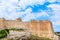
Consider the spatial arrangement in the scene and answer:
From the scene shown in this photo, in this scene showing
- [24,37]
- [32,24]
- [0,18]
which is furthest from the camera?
[32,24]

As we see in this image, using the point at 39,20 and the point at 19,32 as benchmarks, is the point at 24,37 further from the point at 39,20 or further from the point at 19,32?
the point at 39,20

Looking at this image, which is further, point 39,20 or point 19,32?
point 39,20

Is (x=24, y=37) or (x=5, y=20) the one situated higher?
(x=5, y=20)

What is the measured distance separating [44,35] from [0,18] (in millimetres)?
7046

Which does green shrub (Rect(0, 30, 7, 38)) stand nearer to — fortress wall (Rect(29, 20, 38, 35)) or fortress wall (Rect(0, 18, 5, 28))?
fortress wall (Rect(0, 18, 5, 28))

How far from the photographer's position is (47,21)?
38.8 metres

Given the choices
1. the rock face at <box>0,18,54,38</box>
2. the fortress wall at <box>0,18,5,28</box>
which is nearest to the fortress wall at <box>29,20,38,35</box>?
the rock face at <box>0,18,54,38</box>

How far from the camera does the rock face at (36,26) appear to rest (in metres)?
36.8

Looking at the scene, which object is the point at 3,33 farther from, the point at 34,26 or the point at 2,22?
the point at 34,26

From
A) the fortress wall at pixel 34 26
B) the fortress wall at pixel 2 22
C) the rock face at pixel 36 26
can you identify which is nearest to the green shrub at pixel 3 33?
the fortress wall at pixel 2 22

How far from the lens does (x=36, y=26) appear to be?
126ft

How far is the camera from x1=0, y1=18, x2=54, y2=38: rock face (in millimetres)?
36812

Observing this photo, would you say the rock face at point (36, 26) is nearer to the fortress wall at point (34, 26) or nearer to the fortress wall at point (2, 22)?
the fortress wall at point (34, 26)

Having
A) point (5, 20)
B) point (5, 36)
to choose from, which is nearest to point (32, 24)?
point (5, 20)
